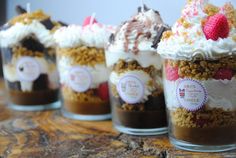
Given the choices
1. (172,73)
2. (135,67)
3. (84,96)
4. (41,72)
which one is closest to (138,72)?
(135,67)

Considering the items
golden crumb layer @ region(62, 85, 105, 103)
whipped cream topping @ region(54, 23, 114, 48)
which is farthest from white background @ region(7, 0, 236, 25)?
golden crumb layer @ region(62, 85, 105, 103)

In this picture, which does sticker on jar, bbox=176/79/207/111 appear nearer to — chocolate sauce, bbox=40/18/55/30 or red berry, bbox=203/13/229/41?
red berry, bbox=203/13/229/41

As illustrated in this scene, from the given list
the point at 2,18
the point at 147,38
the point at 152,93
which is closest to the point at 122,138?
the point at 152,93

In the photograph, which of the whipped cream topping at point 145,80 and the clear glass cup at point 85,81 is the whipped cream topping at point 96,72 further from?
the whipped cream topping at point 145,80

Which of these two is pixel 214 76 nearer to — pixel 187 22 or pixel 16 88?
pixel 187 22

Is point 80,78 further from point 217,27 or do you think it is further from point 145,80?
point 217,27

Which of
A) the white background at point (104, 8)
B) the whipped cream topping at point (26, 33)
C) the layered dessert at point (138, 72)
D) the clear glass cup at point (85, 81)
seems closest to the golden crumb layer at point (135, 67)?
the layered dessert at point (138, 72)
